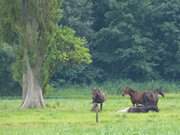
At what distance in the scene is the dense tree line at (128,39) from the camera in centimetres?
8438

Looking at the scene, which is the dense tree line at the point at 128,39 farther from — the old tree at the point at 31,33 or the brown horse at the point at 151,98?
the brown horse at the point at 151,98

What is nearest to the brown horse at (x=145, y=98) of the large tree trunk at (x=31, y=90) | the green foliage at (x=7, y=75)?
the large tree trunk at (x=31, y=90)

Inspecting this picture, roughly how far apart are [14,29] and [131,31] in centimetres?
3935

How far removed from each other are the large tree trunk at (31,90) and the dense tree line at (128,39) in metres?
34.3

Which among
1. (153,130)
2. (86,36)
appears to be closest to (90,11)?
(86,36)

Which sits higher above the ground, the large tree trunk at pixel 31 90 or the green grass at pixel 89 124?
the large tree trunk at pixel 31 90

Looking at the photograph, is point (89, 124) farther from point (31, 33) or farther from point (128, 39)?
point (128, 39)

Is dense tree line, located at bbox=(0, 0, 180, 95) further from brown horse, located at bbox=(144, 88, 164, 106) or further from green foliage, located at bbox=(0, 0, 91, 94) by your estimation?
brown horse, located at bbox=(144, 88, 164, 106)

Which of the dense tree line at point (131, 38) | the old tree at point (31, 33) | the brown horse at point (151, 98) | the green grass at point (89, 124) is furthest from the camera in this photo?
the dense tree line at point (131, 38)

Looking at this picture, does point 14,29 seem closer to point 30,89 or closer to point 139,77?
point 30,89

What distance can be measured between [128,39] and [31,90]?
39319 mm

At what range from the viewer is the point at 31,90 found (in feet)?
155

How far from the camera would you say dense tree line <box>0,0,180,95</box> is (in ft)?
277

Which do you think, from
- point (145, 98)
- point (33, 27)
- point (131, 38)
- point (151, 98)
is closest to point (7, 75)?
point (131, 38)
